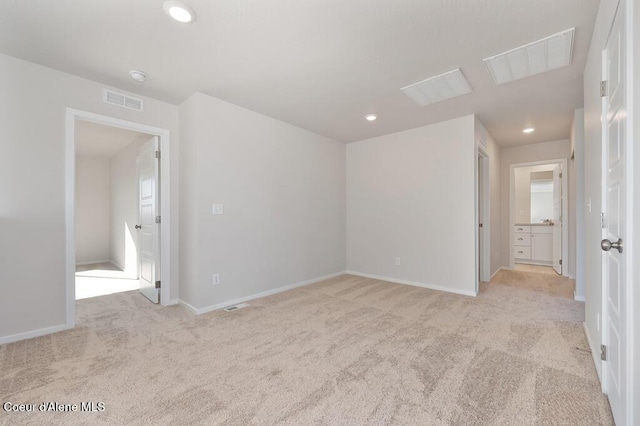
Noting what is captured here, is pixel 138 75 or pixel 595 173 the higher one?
pixel 138 75

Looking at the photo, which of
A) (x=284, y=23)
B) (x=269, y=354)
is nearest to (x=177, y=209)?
(x=269, y=354)

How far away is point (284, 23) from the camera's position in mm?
1983

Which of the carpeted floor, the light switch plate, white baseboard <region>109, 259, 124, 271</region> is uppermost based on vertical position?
the light switch plate

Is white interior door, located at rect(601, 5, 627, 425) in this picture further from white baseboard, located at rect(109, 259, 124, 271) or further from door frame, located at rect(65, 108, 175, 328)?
white baseboard, located at rect(109, 259, 124, 271)

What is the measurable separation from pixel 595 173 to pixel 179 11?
3125mm

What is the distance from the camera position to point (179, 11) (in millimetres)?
1837

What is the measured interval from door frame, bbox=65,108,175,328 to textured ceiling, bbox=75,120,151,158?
122 cm

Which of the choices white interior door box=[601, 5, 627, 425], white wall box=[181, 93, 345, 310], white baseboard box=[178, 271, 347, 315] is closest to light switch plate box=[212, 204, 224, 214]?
white wall box=[181, 93, 345, 310]

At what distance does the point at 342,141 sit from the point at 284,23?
3.24 meters

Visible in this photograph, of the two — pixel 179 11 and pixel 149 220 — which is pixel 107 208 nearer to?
pixel 149 220

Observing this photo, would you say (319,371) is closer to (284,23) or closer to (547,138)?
(284,23)

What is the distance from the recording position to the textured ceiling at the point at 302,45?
184 centimetres

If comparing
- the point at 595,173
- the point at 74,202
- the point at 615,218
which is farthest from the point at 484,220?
the point at 74,202

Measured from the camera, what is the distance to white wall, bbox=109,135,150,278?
17.3ft
